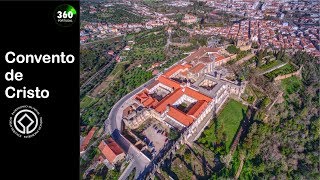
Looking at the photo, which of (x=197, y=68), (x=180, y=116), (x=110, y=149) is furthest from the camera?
(x=197, y=68)

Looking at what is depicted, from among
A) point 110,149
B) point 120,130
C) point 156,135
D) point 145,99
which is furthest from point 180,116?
point 110,149

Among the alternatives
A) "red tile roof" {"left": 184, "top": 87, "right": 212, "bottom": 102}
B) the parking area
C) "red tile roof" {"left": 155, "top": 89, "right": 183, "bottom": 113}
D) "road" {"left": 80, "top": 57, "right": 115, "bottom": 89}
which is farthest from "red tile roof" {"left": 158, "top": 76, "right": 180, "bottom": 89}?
"road" {"left": 80, "top": 57, "right": 115, "bottom": 89}

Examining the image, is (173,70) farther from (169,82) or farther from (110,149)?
(110,149)

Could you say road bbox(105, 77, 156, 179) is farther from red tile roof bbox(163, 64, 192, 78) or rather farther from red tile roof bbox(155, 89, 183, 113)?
red tile roof bbox(155, 89, 183, 113)
